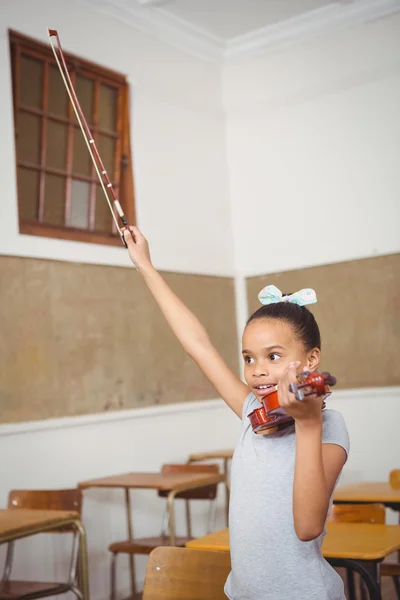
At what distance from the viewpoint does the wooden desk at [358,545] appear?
90.7 inches

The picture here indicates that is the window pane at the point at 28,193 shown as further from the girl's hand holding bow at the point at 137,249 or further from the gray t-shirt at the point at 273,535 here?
the gray t-shirt at the point at 273,535

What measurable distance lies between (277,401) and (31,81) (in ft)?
13.2

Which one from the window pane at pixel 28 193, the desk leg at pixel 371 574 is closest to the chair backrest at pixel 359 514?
the desk leg at pixel 371 574

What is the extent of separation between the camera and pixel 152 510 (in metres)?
5.28

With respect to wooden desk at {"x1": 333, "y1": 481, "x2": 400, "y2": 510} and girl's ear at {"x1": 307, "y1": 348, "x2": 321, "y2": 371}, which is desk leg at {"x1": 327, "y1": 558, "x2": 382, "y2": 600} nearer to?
girl's ear at {"x1": 307, "y1": 348, "x2": 321, "y2": 371}

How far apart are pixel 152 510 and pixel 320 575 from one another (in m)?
4.00

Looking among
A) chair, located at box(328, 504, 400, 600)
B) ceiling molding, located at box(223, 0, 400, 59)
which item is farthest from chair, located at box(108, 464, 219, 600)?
ceiling molding, located at box(223, 0, 400, 59)

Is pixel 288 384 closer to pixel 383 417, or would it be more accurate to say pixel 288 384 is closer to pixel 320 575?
pixel 320 575

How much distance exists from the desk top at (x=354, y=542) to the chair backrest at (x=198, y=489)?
63.1 inches

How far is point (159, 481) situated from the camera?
4133 millimetres

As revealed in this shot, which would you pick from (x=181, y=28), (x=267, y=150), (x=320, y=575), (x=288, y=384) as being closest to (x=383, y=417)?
(x=267, y=150)

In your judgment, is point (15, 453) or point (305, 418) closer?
point (305, 418)

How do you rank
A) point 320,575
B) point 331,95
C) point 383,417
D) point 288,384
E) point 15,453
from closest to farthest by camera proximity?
point 288,384 < point 320,575 < point 15,453 < point 383,417 < point 331,95

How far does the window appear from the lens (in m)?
4.82
